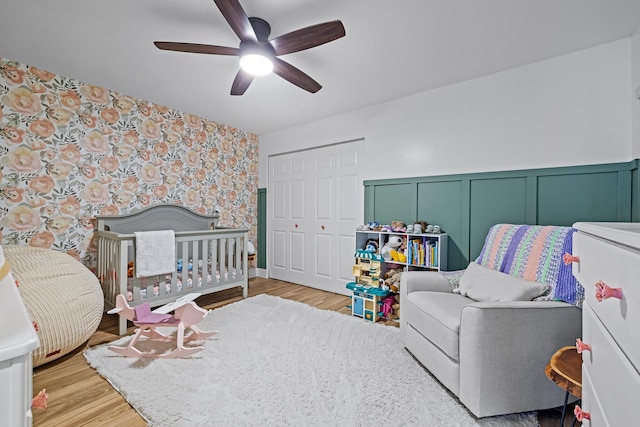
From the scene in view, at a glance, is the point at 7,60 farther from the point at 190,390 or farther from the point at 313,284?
the point at 313,284

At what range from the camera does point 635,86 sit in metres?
1.89

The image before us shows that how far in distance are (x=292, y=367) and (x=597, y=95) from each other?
115 inches

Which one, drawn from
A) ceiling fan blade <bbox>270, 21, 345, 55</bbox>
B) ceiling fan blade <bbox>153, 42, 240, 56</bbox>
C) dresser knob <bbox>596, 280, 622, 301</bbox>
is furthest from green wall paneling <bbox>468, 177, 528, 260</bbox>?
ceiling fan blade <bbox>153, 42, 240, 56</bbox>

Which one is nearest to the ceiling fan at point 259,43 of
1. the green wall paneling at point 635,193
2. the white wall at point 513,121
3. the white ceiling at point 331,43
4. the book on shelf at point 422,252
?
the white ceiling at point 331,43

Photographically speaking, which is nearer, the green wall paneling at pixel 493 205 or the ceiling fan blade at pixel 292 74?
the ceiling fan blade at pixel 292 74

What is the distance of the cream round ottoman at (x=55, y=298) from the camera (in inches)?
73.0

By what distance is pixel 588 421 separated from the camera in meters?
0.77

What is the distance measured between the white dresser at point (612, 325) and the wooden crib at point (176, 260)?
9.41ft

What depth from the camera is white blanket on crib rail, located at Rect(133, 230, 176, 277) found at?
8.20ft

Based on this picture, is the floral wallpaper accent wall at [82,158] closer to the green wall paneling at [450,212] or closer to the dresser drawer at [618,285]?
the green wall paneling at [450,212]

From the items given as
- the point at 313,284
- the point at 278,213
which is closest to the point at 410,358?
the point at 313,284

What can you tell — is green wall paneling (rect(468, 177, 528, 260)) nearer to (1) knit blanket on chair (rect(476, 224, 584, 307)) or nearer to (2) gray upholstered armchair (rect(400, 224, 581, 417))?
(1) knit blanket on chair (rect(476, 224, 584, 307))

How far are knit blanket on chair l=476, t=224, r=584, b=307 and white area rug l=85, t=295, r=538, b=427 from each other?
705 mm

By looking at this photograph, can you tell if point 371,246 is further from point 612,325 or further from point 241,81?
point 612,325
